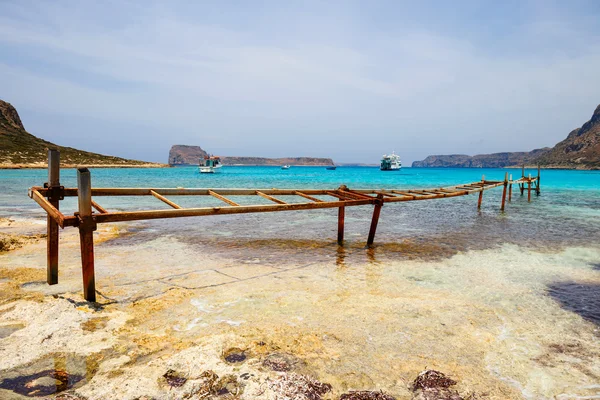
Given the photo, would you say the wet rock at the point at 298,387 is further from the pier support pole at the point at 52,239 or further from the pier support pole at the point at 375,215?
the pier support pole at the point at 375,215

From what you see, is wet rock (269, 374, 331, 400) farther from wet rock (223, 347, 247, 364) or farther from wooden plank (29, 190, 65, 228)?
wooden plank (29, 190, 65, 228)

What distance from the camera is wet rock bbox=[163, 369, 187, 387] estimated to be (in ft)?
12.4

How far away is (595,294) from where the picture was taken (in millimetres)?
7348

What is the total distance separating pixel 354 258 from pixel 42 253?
860cm

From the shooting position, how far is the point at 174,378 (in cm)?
386

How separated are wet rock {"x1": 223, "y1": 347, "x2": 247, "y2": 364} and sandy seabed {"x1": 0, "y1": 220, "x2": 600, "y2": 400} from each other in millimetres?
24

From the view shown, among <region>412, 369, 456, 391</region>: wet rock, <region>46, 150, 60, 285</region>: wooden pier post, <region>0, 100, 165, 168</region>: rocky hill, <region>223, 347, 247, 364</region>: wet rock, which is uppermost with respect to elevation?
<region>0, 100, 165, 168</region>: rocky hill

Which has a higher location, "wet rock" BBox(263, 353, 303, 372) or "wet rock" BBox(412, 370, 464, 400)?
"wet rock" BBox(263, 353, 303, 372)

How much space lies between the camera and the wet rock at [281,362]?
417 cm

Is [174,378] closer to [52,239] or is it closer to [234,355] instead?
[234,355]

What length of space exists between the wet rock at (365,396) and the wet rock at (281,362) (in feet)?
2.49

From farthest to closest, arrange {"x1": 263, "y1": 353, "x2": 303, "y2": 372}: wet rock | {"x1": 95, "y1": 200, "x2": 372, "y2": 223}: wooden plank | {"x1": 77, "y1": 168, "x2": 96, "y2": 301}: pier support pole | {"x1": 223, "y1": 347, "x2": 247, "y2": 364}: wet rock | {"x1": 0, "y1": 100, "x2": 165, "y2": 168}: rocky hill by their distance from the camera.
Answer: {"x1": 0, "y1": 100, "x2": 165, "y2": 168}: rocky hill
{"x1": 95, "y1": 200, "x2": 372, "y2": 223}: wooden plank
{"x1": 77, "y1": 168, "x2": 96, "y2": 301}: pier support pole
{"x1": 223, "y1": 347, "x2": 247, "y2": 364}: wet rock
{"x1": 263, "y1": 353, "x2": 303, "y2": 372}: wet rock

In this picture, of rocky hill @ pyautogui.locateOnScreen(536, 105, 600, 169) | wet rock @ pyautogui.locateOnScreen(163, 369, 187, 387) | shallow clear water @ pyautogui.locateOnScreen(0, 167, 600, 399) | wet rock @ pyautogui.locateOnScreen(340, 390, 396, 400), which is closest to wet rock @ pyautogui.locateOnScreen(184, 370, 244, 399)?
wet rock @ pyautogui.locateOnScreen(163, 369, 187, 387)

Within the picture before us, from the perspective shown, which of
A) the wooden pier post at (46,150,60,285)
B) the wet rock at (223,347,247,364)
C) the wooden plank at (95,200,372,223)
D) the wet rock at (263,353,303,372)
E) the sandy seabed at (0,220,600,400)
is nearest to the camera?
the sandy seabed at (0,220,600,400)
